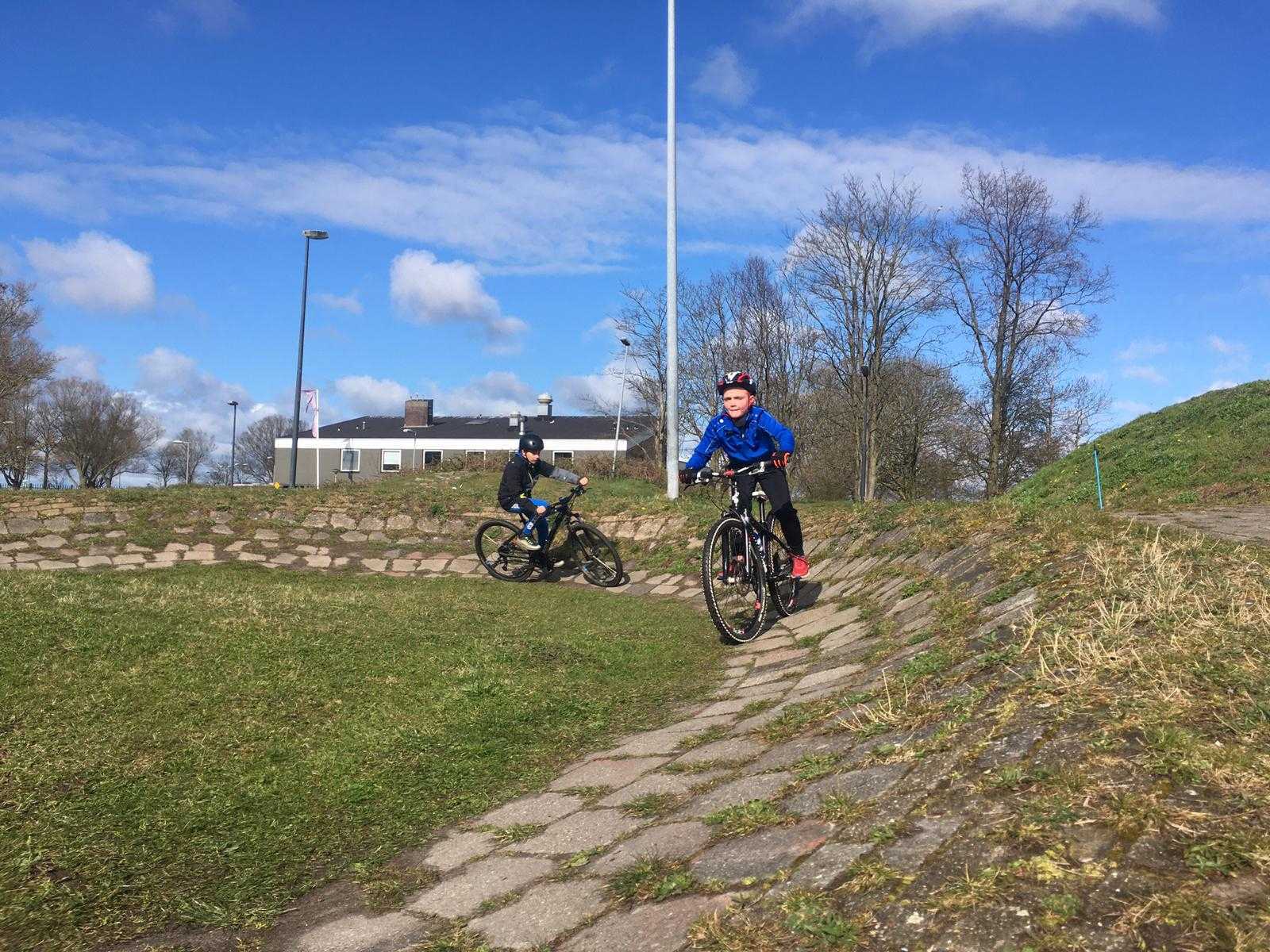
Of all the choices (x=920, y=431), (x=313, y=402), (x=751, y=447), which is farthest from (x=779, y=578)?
(x=920, y=431)

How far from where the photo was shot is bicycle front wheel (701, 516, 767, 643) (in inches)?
265

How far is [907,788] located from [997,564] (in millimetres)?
3125

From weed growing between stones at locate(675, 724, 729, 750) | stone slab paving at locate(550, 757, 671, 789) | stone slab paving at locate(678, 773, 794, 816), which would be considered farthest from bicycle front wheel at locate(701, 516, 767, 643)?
stone slab paving at locate(678, 773, 794, 816)

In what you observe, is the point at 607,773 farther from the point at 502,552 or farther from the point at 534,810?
the point at 502,552

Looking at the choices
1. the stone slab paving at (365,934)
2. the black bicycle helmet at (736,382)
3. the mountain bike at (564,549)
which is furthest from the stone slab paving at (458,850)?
the mountain bike at (564,549)

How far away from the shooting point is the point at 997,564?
5.42m

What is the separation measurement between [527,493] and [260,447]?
275 ft

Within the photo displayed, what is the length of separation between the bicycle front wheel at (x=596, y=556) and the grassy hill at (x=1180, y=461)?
6.43 meters

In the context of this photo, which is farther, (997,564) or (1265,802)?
(997,564)

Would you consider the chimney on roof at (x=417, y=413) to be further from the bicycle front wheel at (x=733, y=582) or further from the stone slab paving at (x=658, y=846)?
A: the stone slab paving at (x=658, y=846)

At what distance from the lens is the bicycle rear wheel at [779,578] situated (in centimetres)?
718

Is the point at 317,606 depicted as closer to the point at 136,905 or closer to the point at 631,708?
the point at 631,708

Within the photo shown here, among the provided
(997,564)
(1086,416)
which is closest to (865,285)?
(1086,416)

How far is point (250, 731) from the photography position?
164 inches
